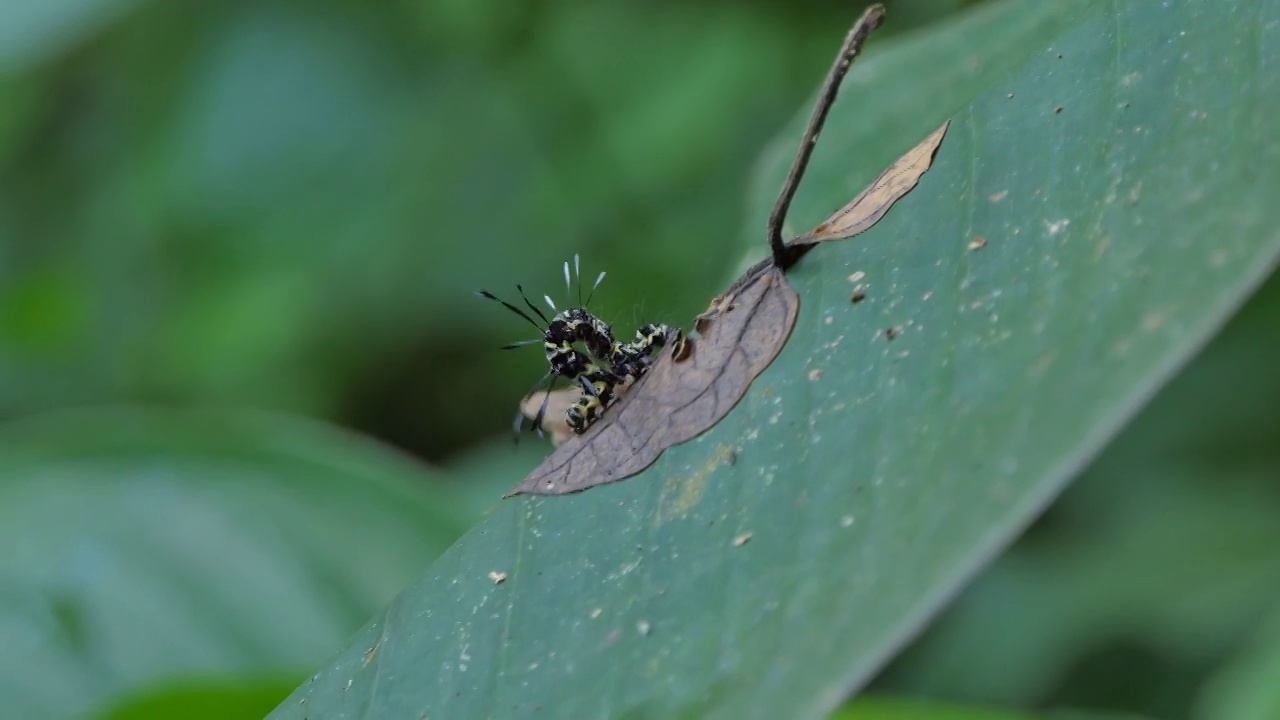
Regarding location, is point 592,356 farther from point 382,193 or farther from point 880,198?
point 382,193

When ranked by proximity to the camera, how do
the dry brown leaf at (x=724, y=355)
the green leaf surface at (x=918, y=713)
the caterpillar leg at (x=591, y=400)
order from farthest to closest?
the green leaf surface at (x=918, y=713), the caterpillar leg at (x=591, y=400), the dry brown leaf at (x=724, y=355)

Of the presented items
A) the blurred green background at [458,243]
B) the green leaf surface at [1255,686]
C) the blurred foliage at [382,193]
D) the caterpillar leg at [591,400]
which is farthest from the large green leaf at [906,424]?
the blurred foliage at [382,193]

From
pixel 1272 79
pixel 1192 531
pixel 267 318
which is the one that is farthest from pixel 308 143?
pixel 1272 79

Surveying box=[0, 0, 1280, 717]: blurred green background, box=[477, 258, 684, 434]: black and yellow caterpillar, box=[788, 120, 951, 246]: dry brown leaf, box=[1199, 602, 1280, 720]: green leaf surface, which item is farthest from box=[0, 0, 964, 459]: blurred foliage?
box=[788, 120, 951, 246]: dry brown leaf

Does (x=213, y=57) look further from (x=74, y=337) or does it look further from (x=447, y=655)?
(x=447, y=655)

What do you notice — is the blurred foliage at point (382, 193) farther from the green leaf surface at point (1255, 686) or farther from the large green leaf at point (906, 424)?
the large green leaf at point (906, 424)

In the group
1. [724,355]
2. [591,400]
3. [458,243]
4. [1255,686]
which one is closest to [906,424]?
[724,355]
